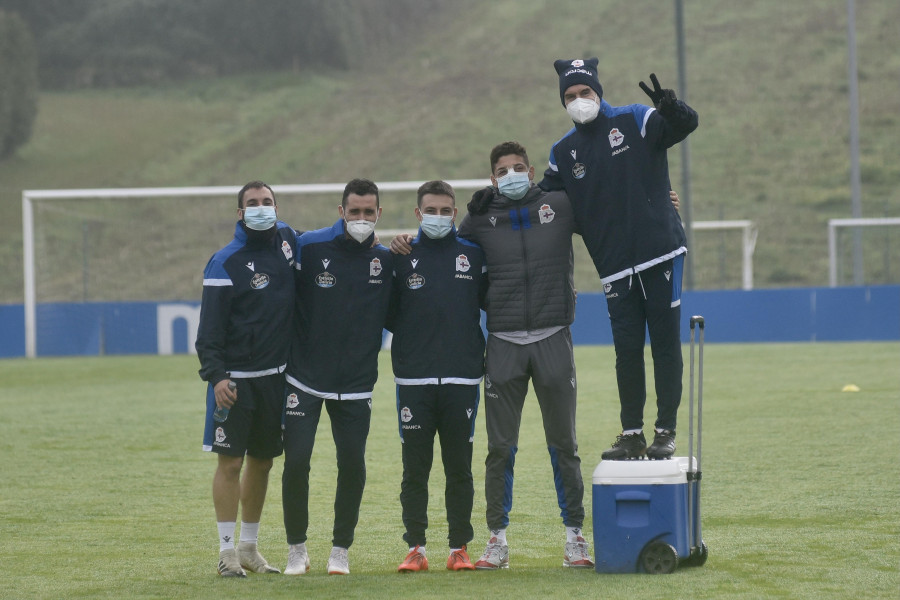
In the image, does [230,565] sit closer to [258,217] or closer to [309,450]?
[309,450]

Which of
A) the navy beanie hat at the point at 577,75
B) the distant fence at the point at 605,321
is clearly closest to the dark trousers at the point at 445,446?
the navy beanie hat at the point at 577,75

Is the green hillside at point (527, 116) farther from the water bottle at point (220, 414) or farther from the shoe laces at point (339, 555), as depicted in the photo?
the water bottle at point (220, 414)

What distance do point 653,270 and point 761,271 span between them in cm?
3083

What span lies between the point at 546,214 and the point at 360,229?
2.92 ft

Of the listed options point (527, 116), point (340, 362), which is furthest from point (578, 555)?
point (527, 116)

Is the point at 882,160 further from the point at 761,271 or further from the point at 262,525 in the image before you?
the point at 262,525

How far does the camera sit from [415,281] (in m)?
5.82

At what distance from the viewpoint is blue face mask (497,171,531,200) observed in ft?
19.0

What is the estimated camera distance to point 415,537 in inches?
223

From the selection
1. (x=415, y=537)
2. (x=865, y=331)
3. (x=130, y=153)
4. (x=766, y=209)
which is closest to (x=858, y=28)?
(x=766, y=209)

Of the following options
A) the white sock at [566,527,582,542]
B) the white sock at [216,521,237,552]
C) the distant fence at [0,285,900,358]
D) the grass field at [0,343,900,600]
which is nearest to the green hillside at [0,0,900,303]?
the distant fence at [0,285,900,358]

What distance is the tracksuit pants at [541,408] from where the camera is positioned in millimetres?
5738

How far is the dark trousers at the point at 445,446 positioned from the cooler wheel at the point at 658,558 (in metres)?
0.86

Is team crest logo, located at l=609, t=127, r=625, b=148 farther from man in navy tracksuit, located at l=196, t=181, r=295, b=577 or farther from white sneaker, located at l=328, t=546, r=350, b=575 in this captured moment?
white sneaker, located at l=328, t=546, r=350, b=575
